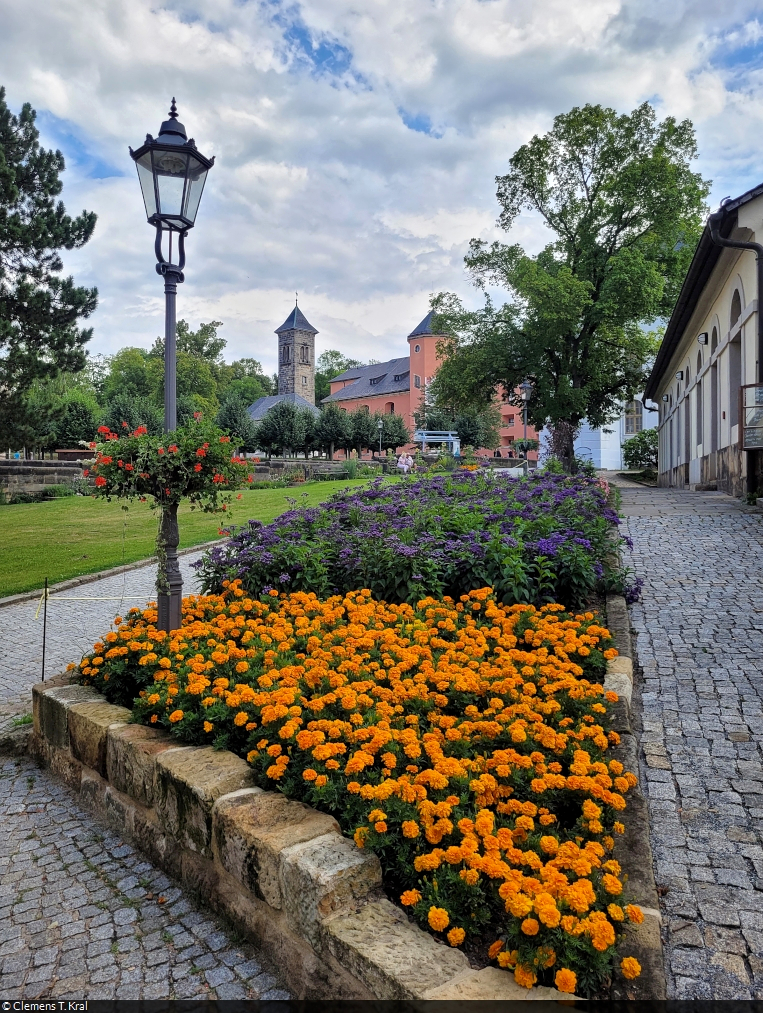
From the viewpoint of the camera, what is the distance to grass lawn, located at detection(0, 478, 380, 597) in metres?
10.4

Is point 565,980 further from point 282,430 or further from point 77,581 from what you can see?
point 282,430

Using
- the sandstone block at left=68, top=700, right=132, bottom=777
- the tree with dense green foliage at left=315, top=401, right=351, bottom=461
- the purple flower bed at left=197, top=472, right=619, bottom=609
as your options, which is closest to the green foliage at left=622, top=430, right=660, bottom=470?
the tree with dense green foliage at left=315, top=401, right=351, bottom=461

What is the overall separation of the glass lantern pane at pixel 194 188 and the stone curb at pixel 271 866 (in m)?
3.46

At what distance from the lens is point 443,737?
2.93 meters

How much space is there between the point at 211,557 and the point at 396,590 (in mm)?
1791

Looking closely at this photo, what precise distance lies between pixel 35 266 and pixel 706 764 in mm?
13727

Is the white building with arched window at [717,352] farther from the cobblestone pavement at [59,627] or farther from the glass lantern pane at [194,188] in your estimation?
the cobblestone pavement at [59,627]

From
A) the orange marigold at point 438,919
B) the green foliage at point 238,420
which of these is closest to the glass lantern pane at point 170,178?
the orange marigold at point 438,919

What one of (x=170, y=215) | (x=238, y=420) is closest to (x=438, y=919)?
(x=170, y=215)

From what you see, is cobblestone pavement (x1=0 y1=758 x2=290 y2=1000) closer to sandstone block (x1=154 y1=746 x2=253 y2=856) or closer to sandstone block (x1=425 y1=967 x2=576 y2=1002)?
sandstone block (x1=154 y1=746 x2=253 y2=856)

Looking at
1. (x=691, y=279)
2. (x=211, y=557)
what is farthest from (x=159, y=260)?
(x=691, y=279)

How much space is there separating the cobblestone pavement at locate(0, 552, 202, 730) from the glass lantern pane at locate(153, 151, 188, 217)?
3480mm

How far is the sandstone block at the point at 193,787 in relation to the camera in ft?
8.88

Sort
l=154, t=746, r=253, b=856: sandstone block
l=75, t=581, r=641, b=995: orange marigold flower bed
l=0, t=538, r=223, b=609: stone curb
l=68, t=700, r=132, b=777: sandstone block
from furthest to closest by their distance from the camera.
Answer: l=0, t=538, r=223, b=609: stone curb → l=68, t=700, r=132, b=777: sandstone block → l=154, t=746, r=253, b=856: sandstone block → l=75, t=581, r=641, b=995: orange marigold flower bed
